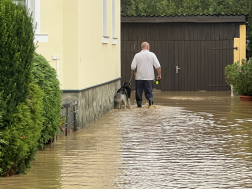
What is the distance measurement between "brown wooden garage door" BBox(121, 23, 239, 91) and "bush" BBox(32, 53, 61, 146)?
51.3 feet

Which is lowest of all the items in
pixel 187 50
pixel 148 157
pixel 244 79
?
pixel 148 157

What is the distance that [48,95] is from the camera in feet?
31.9

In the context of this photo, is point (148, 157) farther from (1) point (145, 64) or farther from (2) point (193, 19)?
(2) point (193, 19)

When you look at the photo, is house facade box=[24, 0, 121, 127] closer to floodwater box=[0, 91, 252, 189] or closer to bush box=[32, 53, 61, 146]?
floodwater box=[0, 91, 252, 189]

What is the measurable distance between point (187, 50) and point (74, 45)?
13730 mm

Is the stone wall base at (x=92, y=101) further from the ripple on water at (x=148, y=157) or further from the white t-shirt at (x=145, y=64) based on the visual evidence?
the white t-shirt at (x=145, y=64)

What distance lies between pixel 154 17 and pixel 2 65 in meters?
18.4

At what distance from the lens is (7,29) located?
23.8 feet

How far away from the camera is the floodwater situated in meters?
7.43

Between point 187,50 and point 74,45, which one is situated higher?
point 187,50

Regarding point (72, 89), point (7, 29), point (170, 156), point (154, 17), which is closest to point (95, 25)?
point (72, 89)

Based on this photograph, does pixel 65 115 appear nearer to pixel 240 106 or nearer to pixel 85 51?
pixel 85 51

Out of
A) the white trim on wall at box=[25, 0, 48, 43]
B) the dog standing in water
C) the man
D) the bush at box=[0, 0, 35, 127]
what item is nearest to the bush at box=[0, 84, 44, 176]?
the bush at box=[0, 0, 35, 127]

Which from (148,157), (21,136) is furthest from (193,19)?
(21,136)
